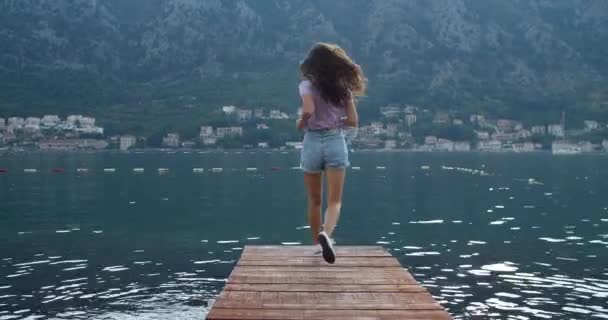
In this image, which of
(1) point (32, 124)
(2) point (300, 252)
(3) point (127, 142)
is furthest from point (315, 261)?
(1) point (32, 124)

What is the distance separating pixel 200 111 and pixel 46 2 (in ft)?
160

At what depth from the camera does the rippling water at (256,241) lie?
19.2 meters

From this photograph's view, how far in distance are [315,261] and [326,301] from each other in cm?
238

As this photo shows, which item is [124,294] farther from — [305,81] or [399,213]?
[399,213]

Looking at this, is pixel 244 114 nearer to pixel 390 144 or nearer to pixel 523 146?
pixel 390 144

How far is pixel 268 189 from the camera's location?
208 feet

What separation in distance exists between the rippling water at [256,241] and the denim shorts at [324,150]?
31.3 ft

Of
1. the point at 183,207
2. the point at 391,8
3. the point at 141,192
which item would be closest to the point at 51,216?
the point at 183,207

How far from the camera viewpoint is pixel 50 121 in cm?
17775

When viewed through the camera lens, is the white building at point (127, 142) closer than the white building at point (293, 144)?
Yes

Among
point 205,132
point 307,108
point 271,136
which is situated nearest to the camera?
point 307,108

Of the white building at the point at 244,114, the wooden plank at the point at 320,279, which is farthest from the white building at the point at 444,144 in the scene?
the wooden plank at the point at 320,279

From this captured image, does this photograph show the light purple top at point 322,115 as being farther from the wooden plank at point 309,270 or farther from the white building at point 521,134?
the white building at point 521,134

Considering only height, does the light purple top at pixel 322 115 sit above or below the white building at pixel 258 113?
below
